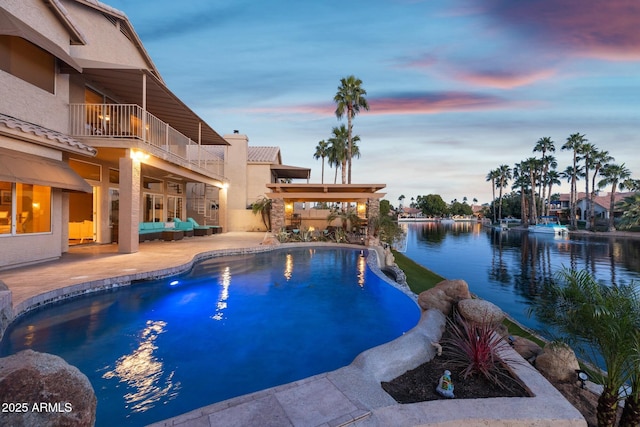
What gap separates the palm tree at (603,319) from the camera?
3.66 metres

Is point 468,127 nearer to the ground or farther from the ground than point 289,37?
nearer to the ground

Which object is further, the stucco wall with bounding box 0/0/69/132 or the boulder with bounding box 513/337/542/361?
the stucco wall with bounding box 0/0/69/132

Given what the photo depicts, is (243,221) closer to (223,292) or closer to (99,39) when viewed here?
(99,39)

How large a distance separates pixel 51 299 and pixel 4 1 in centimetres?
867

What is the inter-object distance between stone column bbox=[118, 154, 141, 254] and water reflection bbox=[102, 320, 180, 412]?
309 inches

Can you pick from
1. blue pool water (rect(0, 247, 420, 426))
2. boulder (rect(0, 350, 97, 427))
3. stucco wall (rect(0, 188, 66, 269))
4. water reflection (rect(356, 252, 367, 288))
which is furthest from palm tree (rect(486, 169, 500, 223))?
boulder (rect(0, 350, 97, 427))

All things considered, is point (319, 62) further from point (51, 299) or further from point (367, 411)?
point (367, 411)

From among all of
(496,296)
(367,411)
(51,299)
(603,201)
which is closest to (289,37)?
(51,299)

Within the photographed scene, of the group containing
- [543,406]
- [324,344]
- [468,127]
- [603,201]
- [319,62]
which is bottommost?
[324,344]

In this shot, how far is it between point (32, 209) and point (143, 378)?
29.1 feet

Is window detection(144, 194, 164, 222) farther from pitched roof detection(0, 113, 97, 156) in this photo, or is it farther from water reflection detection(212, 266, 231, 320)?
water reflection detection(212, 266, 231, 320)

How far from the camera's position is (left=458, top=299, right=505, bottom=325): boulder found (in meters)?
5.10

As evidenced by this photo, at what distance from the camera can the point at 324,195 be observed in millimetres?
20969

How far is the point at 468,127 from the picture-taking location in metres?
29.3
